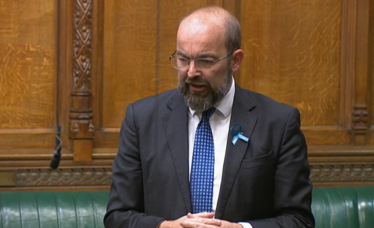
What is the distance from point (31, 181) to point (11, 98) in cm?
47

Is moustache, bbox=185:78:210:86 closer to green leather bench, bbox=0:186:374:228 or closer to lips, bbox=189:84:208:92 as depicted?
lips, bbox=189:84:208:92

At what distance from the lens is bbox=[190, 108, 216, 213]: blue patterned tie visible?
2.48 metres

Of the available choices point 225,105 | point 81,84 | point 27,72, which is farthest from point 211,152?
point 27,72

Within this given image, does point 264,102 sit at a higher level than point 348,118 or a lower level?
higher

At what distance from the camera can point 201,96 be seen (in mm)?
2453

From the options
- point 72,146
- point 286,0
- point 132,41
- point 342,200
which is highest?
point 286,0

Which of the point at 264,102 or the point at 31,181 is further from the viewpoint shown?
the point at 31,181

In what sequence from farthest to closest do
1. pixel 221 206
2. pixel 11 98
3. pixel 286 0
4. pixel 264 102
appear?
pixel 286 0, pixel 11 98, pixel 264 102, pixel 221 206

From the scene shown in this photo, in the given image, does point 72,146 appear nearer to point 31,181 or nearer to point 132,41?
point 31,181

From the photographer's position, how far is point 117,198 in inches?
98.6

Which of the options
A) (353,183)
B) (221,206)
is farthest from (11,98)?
(353,183)

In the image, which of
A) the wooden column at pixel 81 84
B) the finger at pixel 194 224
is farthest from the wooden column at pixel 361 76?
the finger at pixel 194 224

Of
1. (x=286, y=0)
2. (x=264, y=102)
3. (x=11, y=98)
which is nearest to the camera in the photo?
(x=264, y=102)

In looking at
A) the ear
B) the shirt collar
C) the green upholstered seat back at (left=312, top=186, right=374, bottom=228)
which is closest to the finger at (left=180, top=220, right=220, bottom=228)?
the shirt collar
